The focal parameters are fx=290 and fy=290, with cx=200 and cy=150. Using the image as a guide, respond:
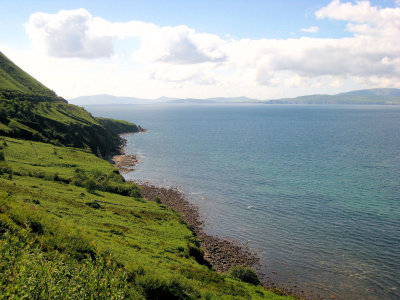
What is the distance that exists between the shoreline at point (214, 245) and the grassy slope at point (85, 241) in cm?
413

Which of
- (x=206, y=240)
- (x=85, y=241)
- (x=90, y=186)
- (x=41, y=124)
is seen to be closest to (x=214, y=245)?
(x=206, y=240)

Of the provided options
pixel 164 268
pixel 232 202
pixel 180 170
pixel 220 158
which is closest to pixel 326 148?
pixel 220 158

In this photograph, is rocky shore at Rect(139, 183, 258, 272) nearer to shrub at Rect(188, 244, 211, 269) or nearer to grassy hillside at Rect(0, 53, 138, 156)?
shrub at Rect(188, 244, 211, 269)

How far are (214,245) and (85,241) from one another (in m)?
30.9

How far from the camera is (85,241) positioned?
106ft

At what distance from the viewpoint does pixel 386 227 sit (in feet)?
199

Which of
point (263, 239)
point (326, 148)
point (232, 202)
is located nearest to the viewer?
point (263, 239)

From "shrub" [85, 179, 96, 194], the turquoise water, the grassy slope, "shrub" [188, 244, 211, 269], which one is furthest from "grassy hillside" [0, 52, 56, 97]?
"shrub" [188, 244, 211, 269]

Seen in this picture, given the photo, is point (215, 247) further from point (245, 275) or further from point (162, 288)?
point (162, 288)

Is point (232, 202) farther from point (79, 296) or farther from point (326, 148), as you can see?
point (326, 148)

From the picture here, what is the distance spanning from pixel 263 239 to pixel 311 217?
15682mm

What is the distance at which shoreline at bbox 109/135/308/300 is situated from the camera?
47116 mm

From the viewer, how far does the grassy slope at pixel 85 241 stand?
17.4 metres

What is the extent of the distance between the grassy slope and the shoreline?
13.6 ft
